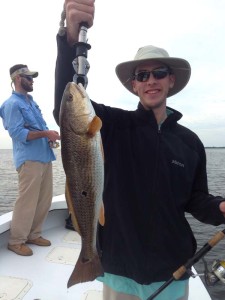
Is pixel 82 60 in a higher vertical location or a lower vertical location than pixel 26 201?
higher

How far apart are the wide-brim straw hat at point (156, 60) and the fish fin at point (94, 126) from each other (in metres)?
1.05

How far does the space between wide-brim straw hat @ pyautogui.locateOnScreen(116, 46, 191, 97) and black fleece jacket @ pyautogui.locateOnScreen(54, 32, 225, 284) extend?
1.41 ft

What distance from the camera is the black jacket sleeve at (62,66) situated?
2178mm

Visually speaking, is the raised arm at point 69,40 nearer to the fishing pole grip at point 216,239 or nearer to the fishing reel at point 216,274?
the fishing pole grip at point 216,239

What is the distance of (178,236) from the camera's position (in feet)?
8.28

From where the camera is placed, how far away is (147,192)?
8.04ft

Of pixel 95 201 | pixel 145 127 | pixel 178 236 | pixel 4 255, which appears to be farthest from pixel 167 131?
pixel 4 255

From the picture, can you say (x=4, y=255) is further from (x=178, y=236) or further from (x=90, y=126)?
(x=90, y=126)

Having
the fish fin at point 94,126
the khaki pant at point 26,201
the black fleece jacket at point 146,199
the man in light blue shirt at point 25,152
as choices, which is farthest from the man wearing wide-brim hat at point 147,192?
the khaki pant at point 26,201

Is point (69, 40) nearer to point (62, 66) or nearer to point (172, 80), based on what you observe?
point (62, 66)

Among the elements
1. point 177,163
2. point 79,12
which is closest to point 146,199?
point 177,163

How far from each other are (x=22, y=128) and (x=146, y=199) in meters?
2.72

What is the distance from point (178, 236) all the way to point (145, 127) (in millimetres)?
916

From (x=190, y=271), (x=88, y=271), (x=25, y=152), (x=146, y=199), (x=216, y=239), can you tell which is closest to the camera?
(x=88, y=271)
